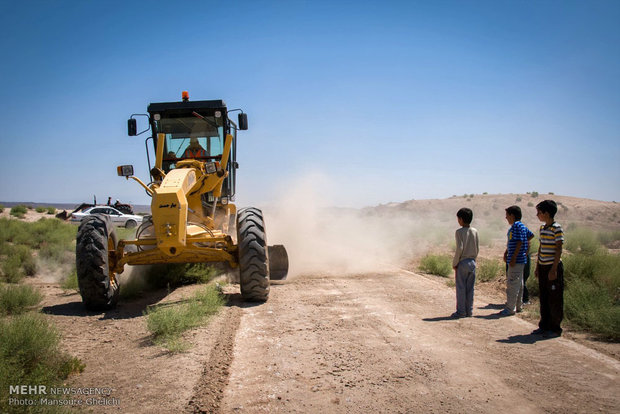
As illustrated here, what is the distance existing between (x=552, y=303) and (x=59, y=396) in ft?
19.1

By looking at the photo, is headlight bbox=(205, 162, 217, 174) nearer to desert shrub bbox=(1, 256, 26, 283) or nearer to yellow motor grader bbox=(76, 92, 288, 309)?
yellow motor grader bbox=(76, 92, 288, 309)

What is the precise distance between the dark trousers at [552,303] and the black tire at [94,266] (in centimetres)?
672

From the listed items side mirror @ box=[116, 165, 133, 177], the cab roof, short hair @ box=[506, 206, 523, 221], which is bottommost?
short hair @ box=[506, 206, 523, 221]

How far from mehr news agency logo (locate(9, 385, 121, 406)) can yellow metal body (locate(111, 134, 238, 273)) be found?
2.82 m

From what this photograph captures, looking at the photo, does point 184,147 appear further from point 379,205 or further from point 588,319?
point 379,205

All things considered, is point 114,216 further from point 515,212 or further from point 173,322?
point 515,212

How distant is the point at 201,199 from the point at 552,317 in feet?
21.5

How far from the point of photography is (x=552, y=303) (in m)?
5.34

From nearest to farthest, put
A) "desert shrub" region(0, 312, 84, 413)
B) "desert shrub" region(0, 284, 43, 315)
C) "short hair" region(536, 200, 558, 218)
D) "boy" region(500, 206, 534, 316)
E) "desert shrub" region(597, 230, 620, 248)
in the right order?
"desert shrub" region(0, 312, 84, 413), "short hair" region(536, 200, 558, 218), "boy" region(500, 206, 534, 316), "desert shrub" region(0, 284, 43, 315), "desert shrub" region(597, 230, 620, 248)

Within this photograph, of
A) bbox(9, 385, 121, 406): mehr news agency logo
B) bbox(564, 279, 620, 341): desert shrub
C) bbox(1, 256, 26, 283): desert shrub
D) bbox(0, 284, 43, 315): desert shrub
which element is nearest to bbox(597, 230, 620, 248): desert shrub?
bbox(564, 279, 620, 341): desert shrub

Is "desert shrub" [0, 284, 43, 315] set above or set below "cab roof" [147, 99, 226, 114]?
below

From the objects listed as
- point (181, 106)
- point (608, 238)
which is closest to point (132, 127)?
point (181, 106)

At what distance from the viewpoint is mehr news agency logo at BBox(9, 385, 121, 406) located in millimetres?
2992

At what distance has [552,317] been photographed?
5324 millimetres
